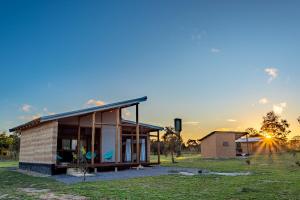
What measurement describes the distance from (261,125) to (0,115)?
131 feet

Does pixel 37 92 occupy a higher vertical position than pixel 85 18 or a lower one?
lower

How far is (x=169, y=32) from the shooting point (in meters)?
15.4

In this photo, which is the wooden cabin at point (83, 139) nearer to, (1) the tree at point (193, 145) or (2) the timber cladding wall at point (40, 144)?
(2) the timber cladding wall at point (40, 144)

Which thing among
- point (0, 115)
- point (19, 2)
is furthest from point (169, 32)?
point (0, 115)

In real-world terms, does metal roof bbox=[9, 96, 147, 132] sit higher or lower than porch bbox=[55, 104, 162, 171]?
higher

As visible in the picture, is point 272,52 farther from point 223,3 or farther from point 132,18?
point 132,18

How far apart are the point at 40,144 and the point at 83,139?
2.81 m

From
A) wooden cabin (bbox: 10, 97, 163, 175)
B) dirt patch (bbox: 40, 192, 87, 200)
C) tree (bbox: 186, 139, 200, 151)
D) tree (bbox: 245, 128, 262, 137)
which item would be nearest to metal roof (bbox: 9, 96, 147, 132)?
wooden cabin (bbox: 10, 97, 163, 175)

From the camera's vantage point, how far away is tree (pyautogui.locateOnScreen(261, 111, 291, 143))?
150ft

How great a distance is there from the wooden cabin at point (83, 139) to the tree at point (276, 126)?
33.5 metres

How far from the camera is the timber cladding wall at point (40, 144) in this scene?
42.9 feet

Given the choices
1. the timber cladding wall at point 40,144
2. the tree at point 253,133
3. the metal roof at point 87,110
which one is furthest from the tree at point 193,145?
the timber cladding wall at point 40,144

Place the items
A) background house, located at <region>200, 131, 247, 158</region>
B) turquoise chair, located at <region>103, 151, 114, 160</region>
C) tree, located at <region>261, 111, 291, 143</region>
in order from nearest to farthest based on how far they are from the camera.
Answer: turquoise chair, located at <region>103, 151, 114, 160</region> → background house, located at <region>200, 131, 247, 158</region> → tree, located at <region>261, 111, 291, 143</region>

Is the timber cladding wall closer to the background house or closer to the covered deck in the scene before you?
the covered deck
